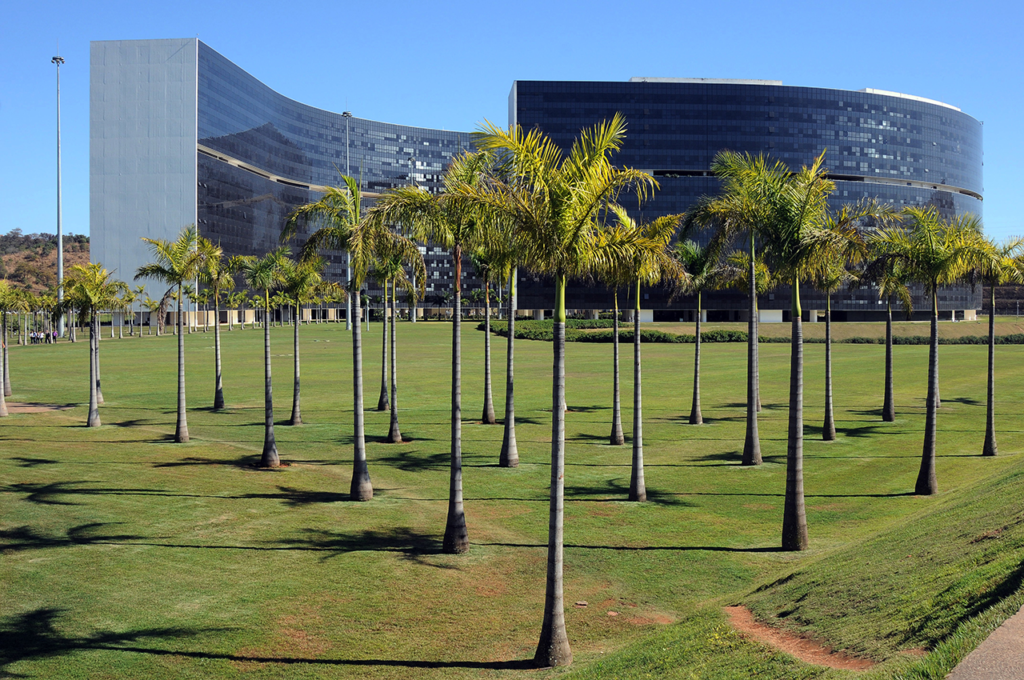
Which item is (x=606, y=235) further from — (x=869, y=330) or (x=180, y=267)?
(x=869, y=330)

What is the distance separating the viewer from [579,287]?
570 feet

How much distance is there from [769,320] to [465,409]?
144428 millimetres

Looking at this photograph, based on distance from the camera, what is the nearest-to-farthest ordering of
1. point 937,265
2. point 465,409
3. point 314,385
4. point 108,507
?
point 108,507 → point 937,265 → point 465,409 → point 314,385

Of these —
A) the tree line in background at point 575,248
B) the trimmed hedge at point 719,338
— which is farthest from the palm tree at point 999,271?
the trimmed hedge at point 719,338

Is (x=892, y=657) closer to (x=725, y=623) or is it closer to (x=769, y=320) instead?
(x=725, y=623)

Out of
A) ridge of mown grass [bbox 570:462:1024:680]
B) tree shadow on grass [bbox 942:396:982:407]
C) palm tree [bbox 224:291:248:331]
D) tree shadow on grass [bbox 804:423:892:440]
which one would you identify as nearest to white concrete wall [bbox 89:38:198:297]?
palm tree [bbox 224:291:248:331]

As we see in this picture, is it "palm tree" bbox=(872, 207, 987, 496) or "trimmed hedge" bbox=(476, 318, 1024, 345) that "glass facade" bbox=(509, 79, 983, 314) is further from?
"palm tree" bbox=(872, 207, 987, 496)

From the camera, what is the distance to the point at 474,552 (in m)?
19.7

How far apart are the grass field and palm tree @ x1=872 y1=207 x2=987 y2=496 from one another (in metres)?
1.29

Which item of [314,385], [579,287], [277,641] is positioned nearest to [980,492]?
[277,641]

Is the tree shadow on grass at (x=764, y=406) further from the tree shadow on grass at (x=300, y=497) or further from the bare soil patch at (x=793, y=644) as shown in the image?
the bare soil patch at (x=793, y=644)

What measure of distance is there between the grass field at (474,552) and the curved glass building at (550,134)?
12735 centimetres

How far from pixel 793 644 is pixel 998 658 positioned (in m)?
4.26

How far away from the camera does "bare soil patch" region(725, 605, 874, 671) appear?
34.4 ft
